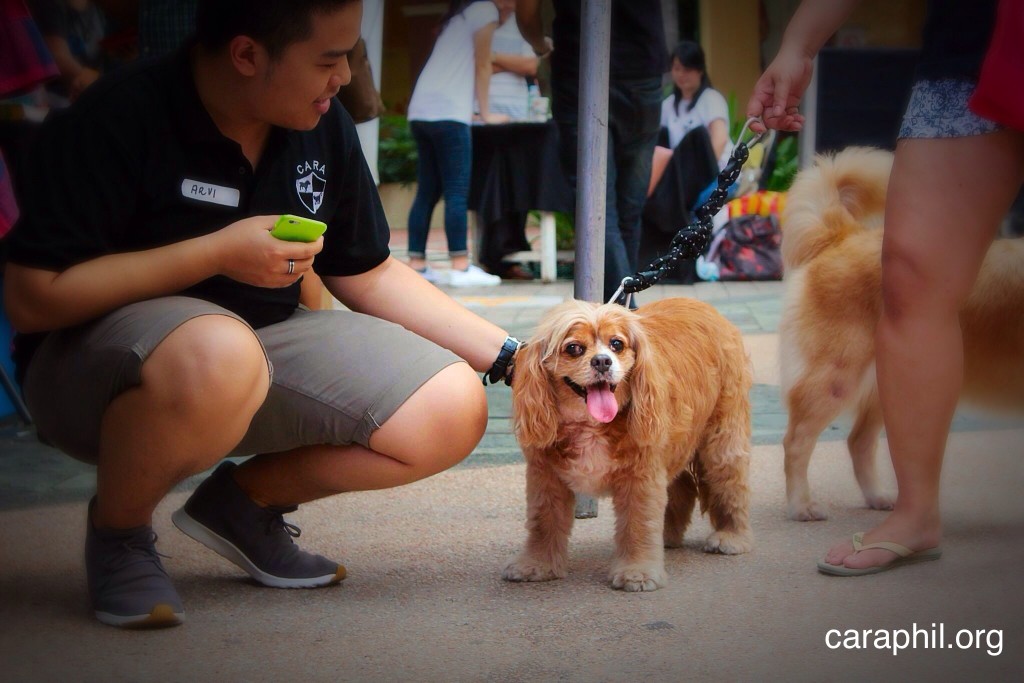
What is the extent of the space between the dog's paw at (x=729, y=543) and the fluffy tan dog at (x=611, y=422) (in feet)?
0.83

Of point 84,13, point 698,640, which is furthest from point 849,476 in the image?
point 84,13

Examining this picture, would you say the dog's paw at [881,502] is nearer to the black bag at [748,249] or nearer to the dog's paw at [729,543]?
the dog's paw at [729,543]

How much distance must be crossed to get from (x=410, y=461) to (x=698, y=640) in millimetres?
776

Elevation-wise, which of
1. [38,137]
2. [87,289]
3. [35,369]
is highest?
[38,137]

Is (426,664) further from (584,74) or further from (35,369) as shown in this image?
(584,74)

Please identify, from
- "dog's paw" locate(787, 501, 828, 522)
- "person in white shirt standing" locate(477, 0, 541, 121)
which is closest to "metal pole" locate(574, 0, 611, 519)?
"dog's paw" locate(787, 501, 828, 522)

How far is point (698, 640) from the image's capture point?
2385 mm

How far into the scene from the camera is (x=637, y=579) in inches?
107

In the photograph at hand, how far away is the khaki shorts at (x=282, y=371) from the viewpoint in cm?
233

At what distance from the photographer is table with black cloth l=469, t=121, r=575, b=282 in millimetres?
8312

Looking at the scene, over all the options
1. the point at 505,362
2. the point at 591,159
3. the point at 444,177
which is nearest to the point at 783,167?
the point at 444,177

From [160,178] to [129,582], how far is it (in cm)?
90

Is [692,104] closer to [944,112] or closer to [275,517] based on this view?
[944,112]

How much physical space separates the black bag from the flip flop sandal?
228 inches
